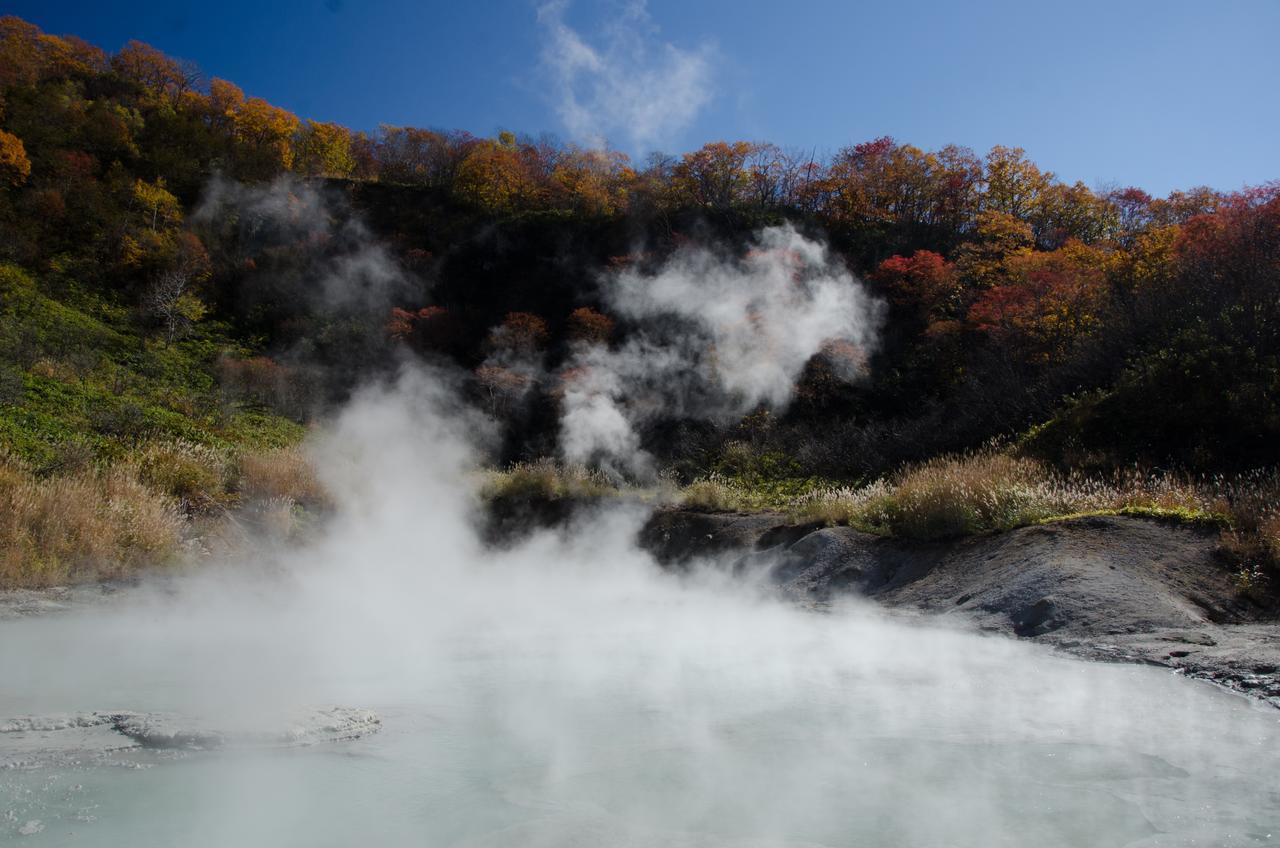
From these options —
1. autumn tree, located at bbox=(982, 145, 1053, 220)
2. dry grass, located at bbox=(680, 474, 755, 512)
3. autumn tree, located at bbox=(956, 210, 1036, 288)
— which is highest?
autumn tree, located at bbox=(982, 145, 1053, 220)

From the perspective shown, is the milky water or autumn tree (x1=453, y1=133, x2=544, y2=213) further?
autumn tree (x1=453, y1=133, x2=544, y2=213)

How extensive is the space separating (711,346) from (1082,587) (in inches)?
672

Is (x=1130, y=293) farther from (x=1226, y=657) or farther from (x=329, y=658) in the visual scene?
(x=329, y=658)

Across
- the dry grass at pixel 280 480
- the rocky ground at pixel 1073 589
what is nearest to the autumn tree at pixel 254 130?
the dry grass at pixel 280 480

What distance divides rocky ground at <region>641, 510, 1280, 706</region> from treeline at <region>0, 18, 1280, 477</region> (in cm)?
424

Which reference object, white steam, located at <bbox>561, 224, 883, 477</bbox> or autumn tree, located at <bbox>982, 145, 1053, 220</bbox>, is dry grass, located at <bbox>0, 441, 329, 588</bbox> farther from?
autumn tree, located at <bbox>982, 145, 1053, 220</bbox>

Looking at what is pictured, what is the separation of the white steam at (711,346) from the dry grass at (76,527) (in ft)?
34.8

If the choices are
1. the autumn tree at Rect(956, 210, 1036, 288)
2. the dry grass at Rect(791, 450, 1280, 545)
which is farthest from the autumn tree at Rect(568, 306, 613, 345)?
the dry grass at Rect(791, 450, 1280, 545)

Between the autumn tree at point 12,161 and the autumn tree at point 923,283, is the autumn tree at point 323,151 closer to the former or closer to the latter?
the autumn tree at point 12,161

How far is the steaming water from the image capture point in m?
3.17

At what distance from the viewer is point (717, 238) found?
30625 mm

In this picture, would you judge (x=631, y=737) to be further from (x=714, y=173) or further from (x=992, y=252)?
(x=714, y=173)

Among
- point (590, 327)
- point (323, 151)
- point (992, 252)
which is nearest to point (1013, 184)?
point (992, 252)

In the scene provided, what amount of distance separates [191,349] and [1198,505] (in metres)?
29.1
